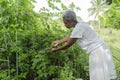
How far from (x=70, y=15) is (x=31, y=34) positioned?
128 centimetres

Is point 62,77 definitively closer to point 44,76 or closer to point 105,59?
point 44,76

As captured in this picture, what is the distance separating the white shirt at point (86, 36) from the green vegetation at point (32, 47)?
71 centimetres

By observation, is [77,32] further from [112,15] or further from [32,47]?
[112,15]

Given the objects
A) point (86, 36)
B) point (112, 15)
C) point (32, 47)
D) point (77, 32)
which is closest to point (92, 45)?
point (86, 36)

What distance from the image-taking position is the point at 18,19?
479 cm

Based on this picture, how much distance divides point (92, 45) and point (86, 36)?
6.2 inches

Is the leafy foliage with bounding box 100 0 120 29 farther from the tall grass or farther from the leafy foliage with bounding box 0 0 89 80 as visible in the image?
the leafy foliage with bounding box 0 0 89 80

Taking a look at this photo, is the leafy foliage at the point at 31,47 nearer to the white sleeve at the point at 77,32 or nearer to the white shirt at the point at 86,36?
the white shirt at the point at 86,36

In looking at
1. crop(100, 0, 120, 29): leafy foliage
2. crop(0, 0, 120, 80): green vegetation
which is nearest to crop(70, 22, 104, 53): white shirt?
crop(0, 0, 120, 80): green vegetation

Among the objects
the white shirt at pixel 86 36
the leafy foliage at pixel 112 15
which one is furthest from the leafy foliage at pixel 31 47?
the leafy foliage at pixel 112 15

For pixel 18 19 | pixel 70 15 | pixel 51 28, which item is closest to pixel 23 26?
pixel 18 19

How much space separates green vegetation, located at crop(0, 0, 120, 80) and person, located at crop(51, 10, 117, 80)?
53 cm

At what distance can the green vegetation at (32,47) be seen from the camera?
4.59 metres

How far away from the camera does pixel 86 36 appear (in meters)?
3.88
